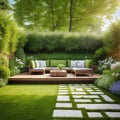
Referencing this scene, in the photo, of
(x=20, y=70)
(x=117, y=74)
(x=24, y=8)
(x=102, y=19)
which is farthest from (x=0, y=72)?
(x=102, y=19)

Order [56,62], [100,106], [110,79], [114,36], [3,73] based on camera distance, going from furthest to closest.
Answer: [56,62], [114,36], [3,73], [110,79], [100,106]

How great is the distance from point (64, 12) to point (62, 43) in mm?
8429

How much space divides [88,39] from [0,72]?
664cm

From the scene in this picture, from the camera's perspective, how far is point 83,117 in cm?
387

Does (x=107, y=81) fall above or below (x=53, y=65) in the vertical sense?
below

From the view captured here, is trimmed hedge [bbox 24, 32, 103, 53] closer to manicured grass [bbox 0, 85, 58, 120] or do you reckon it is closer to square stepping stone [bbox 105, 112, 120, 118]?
manicured grass [bbox 0, 85, 58, 120]

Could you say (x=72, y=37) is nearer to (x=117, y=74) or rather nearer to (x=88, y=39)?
(x=88, y=39)

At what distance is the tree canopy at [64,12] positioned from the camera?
1998 cm

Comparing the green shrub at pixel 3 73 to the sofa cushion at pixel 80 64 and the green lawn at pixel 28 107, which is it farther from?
the sofa cushion at pixel 80 64

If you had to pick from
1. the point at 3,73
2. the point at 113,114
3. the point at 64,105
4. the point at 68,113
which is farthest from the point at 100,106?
the point at 3,73

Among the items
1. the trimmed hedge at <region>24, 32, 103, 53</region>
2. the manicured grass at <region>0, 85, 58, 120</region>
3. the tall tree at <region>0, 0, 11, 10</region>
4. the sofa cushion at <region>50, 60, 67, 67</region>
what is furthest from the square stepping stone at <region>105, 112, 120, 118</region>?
the tall tree at <region>0, 0, 11, 10</region>

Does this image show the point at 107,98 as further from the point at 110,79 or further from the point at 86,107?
the point at 110,79

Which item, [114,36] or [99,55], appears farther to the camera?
[99,55]

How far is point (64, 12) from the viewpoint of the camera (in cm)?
2047
